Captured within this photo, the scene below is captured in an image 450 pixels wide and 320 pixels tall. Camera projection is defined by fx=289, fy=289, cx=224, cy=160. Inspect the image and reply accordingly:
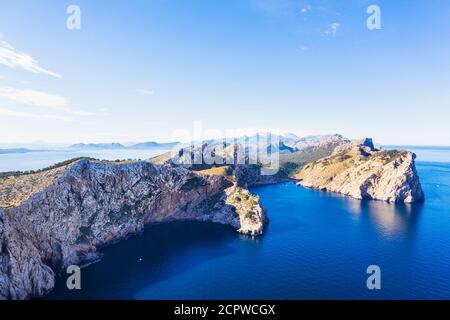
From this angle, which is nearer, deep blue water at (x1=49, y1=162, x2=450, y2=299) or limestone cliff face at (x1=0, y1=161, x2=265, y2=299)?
limestone cliff face at (x1=0, y1=161, x2=265, y2=299)

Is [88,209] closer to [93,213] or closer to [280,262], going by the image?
[93,213]

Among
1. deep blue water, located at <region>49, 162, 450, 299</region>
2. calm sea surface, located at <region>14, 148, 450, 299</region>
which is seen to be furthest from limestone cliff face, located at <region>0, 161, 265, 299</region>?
deep blue water, located at <region>49, 162, 450, 299</region>

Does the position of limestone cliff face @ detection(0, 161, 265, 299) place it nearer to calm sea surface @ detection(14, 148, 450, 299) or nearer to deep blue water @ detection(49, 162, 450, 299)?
calm sea surface @ detection(14, 148, 450, 299)

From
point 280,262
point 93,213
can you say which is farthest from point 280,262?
point 93,213

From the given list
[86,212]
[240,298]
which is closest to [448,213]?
[240,298]

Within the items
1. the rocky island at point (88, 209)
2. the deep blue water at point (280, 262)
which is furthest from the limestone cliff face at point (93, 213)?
the deep blue water at point (280, 262)

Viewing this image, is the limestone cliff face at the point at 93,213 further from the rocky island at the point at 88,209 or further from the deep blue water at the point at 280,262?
the deep blue water at the point at 280,262
